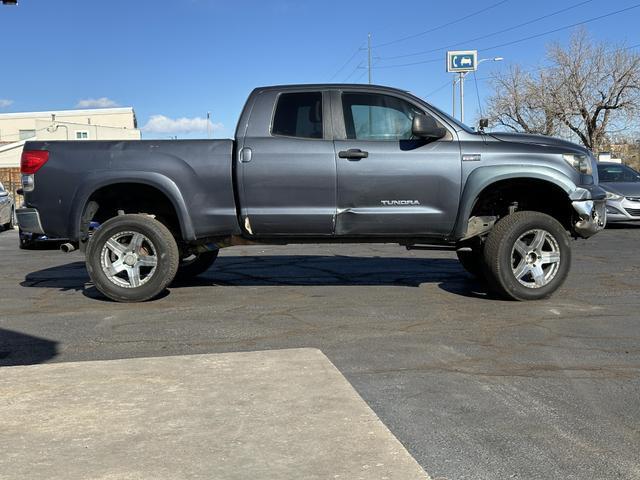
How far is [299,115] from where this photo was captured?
664cm

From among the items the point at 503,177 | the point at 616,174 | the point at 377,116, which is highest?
the point at 377,116

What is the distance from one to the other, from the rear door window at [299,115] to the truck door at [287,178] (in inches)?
0.4

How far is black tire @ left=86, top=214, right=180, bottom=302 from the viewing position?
657 cm

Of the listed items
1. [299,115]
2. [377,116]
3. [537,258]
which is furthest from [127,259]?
[537,258]

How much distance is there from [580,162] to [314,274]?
3.53 meters

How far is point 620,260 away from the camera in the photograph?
31.4 ft

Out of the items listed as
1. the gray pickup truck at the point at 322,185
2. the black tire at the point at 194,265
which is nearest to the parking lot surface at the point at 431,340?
the black tire at the point at 194,265

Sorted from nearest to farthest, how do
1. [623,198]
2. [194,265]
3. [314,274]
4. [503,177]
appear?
[503,177] → [194,265] → [314,274] → [623,198]

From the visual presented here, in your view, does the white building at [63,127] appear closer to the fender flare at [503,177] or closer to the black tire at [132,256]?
the black tire at [132,256]

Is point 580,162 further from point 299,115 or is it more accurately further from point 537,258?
point 299,115

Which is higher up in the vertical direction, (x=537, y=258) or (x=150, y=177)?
(x=150, y=177)

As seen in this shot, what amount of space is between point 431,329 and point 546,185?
6.90ft

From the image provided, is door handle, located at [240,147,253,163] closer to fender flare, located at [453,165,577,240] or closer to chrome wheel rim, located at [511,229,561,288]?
fender flare, located at [453,165,577,240]

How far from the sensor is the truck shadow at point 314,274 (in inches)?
307
